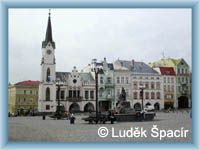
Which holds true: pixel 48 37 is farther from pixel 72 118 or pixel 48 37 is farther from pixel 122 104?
pixel 122 104

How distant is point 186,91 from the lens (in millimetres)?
9234

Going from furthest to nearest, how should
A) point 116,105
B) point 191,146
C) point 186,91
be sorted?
point 116,105
point 186,91
point 191,146

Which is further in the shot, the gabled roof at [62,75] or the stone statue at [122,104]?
the stone statue at [122,104]

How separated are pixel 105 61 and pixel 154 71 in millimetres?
1084

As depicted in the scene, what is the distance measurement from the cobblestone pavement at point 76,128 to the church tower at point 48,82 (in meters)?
0.26

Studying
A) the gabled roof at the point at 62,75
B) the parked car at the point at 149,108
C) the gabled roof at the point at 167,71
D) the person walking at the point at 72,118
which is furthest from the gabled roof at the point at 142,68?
the person walking at the point at 72,118

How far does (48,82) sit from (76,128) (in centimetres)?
97

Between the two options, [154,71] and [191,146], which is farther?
[154,71]

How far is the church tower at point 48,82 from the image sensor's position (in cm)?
906

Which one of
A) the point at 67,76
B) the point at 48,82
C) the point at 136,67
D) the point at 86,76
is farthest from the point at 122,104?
the point at 48,82

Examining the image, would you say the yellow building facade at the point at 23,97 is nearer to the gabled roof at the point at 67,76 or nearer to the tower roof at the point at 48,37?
the gabled roof at the point at 67,76

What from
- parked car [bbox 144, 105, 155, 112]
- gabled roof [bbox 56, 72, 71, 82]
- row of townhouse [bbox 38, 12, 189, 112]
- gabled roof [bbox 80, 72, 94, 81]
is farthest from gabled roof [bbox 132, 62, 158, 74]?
gabled roof [bbox 56, 72, 71, 82]
